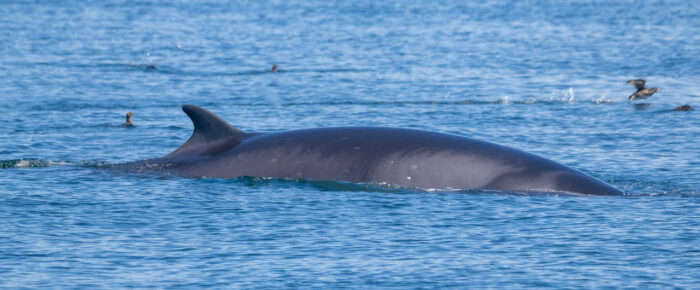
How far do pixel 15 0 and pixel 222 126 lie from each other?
94.8 meters

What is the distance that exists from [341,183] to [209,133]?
2215mm

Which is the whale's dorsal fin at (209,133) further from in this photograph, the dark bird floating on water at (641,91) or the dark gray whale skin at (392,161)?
the dark bird floating on water at (641,91)

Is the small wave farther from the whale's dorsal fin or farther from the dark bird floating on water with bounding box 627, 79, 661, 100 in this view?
the whale's dorsal fin

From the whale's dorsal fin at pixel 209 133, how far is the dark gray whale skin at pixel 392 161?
2 cm

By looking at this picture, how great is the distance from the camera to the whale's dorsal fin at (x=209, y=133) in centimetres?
1631

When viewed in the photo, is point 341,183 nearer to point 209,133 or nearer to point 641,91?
point 209,133

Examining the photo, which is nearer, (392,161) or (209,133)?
(392,161)

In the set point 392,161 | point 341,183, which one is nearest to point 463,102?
point 341,183

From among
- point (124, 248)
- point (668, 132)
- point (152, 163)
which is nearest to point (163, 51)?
point (668, 132)

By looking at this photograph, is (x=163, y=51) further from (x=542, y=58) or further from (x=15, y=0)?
(x=15, y=0)

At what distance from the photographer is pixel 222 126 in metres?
16.5

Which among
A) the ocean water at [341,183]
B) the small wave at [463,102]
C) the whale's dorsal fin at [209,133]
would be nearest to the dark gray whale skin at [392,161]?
the whale's dorsal fin at [209,133]

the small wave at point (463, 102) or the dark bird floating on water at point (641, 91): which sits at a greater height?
the dark bird floating on water at point (641, 91)

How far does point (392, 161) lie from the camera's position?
1542 cm
